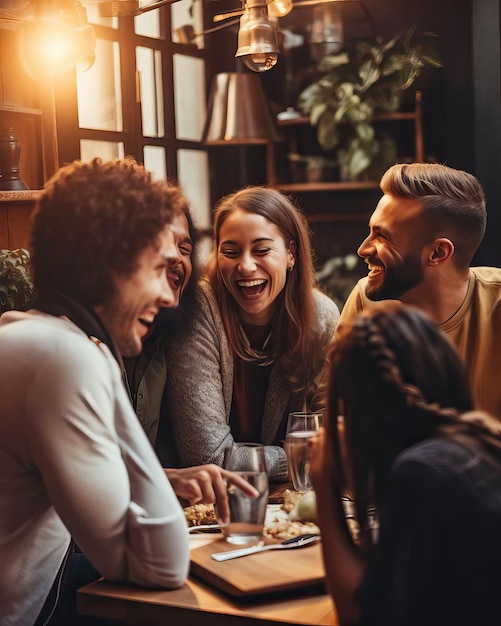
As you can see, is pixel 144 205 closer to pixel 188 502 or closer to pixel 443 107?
pixel 188 502

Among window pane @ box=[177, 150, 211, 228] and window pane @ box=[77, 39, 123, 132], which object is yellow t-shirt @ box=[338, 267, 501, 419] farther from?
window pane @ box=[177, 150, 211, 228]

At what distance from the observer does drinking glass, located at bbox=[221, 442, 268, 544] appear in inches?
61.6

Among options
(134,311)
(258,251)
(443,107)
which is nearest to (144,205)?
(134,311)

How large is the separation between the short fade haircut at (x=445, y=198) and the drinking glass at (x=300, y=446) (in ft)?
2.67

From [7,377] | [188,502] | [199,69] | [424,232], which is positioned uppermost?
[199,69]

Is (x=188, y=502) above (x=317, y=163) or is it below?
below

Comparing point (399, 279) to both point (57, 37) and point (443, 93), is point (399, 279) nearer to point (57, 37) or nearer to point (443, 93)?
point (57, 37)

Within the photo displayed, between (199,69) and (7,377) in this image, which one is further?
(199,69)

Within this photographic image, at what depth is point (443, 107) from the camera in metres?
4.83

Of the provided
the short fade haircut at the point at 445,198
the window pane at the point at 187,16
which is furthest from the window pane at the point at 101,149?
the short fade haircut at the point at 445,198

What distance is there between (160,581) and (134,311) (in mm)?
412

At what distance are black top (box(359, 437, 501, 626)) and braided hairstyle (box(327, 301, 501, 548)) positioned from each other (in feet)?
0.24

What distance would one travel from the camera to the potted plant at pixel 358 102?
16.4 ft

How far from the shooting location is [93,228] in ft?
4.75
